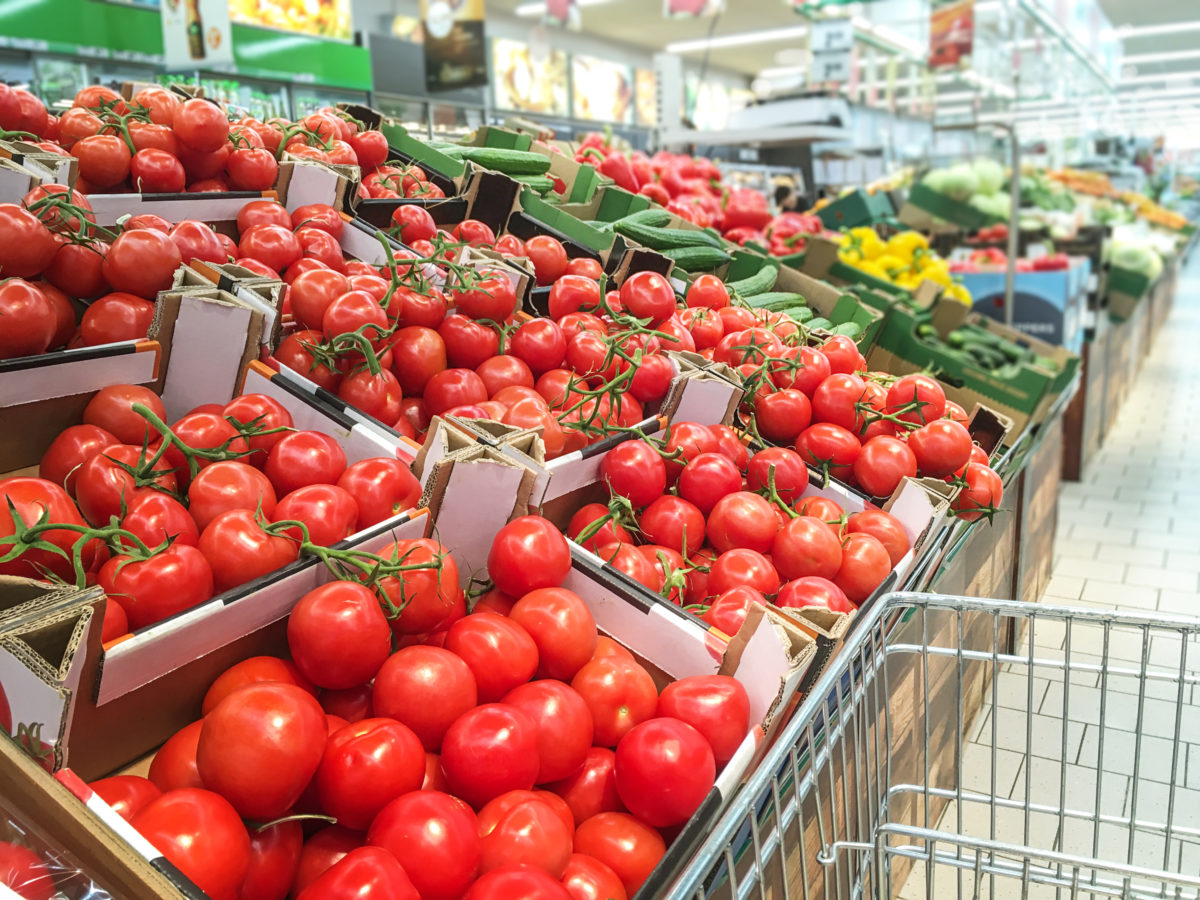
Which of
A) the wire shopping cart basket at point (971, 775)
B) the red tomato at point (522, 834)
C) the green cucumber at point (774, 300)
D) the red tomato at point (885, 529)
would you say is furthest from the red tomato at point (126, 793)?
the green cucumber at point (774, 300)

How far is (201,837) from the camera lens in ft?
2.96

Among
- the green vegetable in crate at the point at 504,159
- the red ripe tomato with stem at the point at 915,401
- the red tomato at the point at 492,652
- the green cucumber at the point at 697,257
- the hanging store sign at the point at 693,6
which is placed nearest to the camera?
the red tomato at the point at 492,652

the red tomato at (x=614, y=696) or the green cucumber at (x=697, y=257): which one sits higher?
the green cucumber at (x=697, y=257)

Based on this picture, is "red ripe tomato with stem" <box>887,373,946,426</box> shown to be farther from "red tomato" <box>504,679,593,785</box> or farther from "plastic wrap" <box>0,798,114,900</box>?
"plastic wrap" <box>0,798,114,900</box>

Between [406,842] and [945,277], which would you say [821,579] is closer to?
[406,842]

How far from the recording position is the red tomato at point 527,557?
1.39 meters

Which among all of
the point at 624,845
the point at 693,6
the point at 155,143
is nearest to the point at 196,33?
the point at 155,143

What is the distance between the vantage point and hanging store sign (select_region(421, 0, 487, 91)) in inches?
291

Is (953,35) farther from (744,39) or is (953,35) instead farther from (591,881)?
(591,881)

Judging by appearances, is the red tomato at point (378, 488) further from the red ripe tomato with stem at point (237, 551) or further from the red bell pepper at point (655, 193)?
the red bell pepper at point (655, 193)

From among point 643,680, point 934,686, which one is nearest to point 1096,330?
point 934,686

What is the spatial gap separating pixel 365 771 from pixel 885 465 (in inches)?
56.1

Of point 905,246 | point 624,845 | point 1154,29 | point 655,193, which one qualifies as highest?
point 1154,29

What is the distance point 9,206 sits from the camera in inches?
63.1
